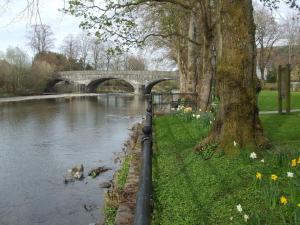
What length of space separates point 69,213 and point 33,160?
20.2ft

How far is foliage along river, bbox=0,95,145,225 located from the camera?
9314mm

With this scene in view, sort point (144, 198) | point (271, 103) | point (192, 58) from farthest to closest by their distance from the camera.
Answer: point (192, 58)
point (271, 103)
point (144, 198)

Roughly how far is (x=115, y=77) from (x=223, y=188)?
73745mm

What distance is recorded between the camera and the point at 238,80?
24.7ft

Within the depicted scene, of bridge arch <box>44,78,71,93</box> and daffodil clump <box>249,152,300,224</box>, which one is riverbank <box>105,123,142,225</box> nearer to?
daffodil clump <box>249,152,300,224</box>

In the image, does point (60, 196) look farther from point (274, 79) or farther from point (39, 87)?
point (39, 87)

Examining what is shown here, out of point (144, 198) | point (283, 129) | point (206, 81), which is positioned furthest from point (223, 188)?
point (206, 81)

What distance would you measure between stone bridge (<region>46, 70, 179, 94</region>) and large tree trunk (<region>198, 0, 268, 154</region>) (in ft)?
205

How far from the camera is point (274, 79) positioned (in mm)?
54781

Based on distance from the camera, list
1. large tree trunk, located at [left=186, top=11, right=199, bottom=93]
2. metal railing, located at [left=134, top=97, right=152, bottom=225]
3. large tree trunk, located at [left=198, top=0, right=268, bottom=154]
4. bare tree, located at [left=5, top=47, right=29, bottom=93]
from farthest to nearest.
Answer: bare tree, located at [left=5, top=47, right=29, bottom=93], large tree trunk, located at [left=186, top=11, right=199, bottom=93], large tree trunk, located at [left=198, top=0, right=268, bottom=154], metal railing, located at [left=134, top=97, right=152, bottom=225]

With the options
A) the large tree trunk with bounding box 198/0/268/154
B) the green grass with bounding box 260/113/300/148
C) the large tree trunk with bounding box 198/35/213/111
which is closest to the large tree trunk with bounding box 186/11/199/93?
the large tree trunk with bounding box 198/35/213/111

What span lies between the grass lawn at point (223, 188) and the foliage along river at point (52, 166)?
8.31 feet

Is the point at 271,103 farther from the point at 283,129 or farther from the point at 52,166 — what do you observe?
the point at 52,166

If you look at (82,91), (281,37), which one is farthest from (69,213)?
(82,91)
